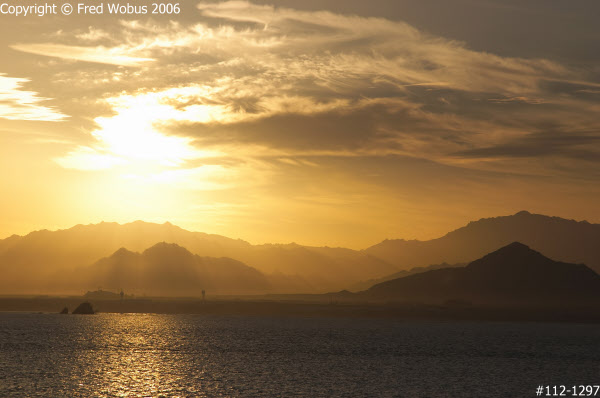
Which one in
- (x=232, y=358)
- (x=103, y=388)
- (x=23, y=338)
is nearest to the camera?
(x=103, y=388)

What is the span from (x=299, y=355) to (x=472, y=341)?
7143 centimetres

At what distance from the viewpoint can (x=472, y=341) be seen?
18438cm

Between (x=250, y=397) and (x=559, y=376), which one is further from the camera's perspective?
(x=559, y=376)

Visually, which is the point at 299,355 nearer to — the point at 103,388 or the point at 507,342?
the point at 103,388

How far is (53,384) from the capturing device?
85.8 metres

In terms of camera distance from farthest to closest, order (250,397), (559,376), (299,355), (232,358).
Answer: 1. (299,355)
2. (232,358)
3. (559,376)
4. (250,397)

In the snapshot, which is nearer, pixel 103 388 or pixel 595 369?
pixel 103 388

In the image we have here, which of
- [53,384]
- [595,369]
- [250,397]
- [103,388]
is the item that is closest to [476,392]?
[250,397]

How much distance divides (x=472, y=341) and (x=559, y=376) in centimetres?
8509

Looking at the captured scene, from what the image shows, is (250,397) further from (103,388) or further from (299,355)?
(299,355)

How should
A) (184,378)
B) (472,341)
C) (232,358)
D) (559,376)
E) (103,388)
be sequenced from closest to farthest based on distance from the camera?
1. (103,388)
2. (184,378)
3. (559,376)
4. (232,358)
5. (472,341)

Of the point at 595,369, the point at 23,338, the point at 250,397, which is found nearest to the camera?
the point at 250,397

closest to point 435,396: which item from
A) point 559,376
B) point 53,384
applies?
point 559,376

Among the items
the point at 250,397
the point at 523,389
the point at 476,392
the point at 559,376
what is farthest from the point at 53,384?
the point at 559,376
